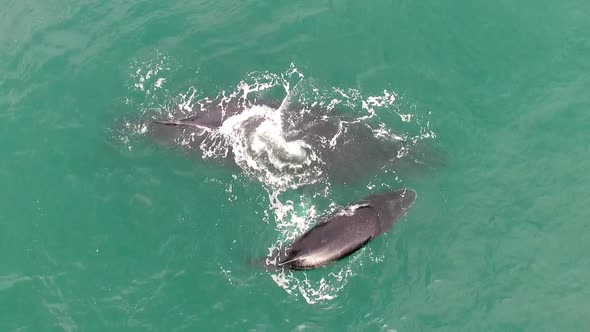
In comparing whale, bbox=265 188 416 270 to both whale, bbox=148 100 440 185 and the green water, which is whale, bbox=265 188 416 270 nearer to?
the green water

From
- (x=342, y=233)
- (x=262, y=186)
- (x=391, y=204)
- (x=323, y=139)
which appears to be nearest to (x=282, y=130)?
(x=323, y=139)

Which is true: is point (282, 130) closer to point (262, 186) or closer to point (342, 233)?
point (262, 186)

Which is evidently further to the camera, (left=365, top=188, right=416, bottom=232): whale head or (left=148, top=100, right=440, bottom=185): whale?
(left=148, top=100, right=440, bottom=185): whale

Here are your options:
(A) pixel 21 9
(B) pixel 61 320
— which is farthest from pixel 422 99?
(A) pixel 21 9

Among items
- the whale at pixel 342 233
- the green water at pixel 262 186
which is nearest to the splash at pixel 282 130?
the green water at pixel 262 186

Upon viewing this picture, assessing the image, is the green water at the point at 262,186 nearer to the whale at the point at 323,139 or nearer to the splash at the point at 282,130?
the splash at the point at 282,130

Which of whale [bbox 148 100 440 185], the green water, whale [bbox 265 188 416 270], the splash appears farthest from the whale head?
whale [bbox 148 100 440 185]
